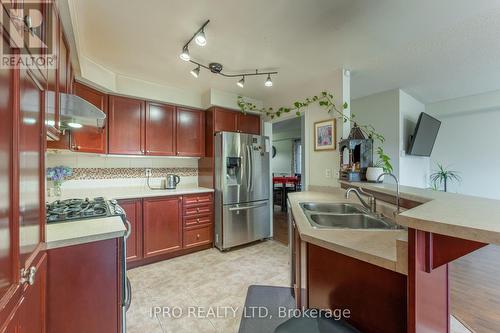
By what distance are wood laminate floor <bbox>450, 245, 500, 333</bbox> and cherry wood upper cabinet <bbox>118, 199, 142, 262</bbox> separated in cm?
309

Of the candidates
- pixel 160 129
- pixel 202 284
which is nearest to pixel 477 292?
pixel 202 284

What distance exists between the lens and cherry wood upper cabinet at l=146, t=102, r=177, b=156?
9.68 ft

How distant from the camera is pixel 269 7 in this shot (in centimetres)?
155

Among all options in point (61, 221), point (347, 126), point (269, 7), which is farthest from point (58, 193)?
point (347, 126)

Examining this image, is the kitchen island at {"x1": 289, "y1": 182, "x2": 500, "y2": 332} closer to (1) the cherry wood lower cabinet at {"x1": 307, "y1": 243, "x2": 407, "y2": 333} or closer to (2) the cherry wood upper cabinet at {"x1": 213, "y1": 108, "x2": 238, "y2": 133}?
(1) the cherry wood lower cabinet at {"x1": 307, "y1": 243, "x2": 407, "y2": 333}

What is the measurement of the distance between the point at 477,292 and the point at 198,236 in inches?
119

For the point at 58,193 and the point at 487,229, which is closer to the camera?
the point at 487,229

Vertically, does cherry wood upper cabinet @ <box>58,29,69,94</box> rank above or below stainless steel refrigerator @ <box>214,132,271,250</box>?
above

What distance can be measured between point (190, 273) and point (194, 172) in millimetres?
1649

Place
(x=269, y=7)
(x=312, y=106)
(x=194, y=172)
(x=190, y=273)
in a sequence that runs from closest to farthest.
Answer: (x=269, y=7), (x=190, y=273), (x=312, y=106), (x=194, y=172)

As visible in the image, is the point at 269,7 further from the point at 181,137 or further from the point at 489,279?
the point at 489,279

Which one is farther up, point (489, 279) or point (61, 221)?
point (61, 221)

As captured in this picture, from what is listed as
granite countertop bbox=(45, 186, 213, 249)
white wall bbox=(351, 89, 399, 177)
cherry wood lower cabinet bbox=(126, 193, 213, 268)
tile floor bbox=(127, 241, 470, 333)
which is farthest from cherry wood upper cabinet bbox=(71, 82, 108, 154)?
white wall bbox=(351, 89, 399, 177)

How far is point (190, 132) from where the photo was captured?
3.29 metres
